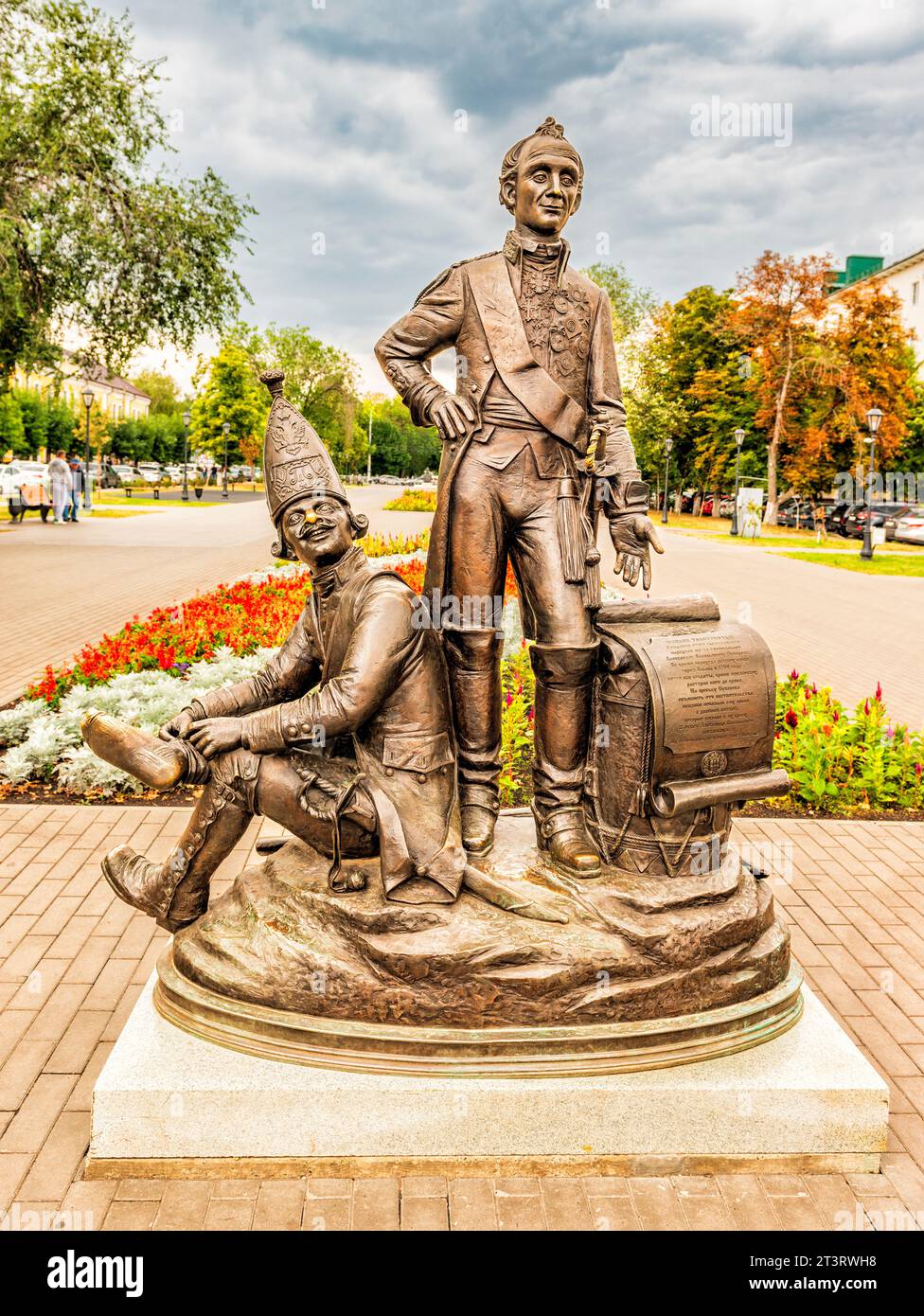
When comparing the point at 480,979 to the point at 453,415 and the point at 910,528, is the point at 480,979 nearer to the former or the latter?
the point at 453,415

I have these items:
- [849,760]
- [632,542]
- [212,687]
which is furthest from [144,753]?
[849,760]

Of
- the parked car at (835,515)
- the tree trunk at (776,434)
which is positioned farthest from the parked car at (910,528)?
the tree trunk at (776,434)

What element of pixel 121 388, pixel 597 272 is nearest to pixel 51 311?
pixel 597 272

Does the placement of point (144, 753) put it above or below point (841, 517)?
below

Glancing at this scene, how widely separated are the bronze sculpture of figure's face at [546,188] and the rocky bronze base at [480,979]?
7.62 ft

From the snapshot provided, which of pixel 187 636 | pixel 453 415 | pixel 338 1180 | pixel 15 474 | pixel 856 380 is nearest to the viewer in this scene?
pixel 338 1180

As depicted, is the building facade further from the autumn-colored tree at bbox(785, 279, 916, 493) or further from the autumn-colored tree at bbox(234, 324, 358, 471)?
the autumn-colored tree at bbox(234, 324, 358, 471)

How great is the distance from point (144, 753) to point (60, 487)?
26169mm

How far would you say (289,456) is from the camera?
11.0 feet

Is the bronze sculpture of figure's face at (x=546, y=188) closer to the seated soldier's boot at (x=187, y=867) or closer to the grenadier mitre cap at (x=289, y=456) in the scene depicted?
the grenadier mitre cap at (x=289, y=456)

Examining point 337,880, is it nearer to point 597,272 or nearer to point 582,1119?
point 582,1119

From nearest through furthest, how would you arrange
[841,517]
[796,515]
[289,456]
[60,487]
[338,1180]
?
[338,1180]
[289,456]
[60,487]
[841,517]
[796,515]

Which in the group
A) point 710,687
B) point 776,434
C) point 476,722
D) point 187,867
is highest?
point 776,434

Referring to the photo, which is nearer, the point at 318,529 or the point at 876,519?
the point at 318,529
